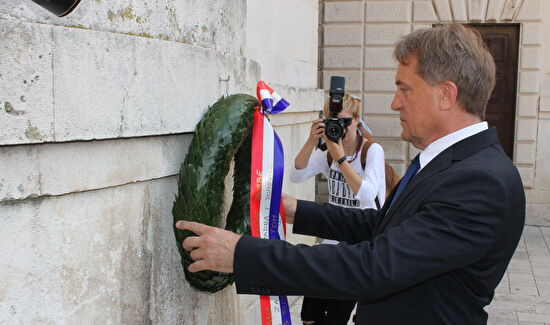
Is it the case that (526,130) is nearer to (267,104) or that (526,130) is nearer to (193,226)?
Answer: (267,104)

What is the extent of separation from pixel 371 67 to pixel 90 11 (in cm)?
856

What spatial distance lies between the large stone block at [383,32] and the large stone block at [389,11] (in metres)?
0.10

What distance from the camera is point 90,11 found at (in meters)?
1.79

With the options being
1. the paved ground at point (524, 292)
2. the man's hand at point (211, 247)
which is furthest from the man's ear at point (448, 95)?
the paved ground at point (524, 292)

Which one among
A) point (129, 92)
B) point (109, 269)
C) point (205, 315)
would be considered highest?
point (129, 92)

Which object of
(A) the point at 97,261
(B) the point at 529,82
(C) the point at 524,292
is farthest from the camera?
(B) the point at 529,82

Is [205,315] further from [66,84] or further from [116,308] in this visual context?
[66,84]

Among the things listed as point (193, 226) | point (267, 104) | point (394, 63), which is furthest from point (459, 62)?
point (394, 63)

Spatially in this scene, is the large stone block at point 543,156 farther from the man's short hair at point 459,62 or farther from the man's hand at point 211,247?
the man's hand at point 211,247

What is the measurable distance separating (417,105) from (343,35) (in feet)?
27.3

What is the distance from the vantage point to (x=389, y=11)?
9953 mm

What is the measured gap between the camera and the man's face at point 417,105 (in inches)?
79.4

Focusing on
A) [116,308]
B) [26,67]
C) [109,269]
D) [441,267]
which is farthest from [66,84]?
[441,267]

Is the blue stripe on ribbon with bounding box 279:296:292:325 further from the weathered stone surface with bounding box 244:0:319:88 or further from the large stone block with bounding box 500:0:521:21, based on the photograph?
the large stone block with bounding box 500:0:521:21
